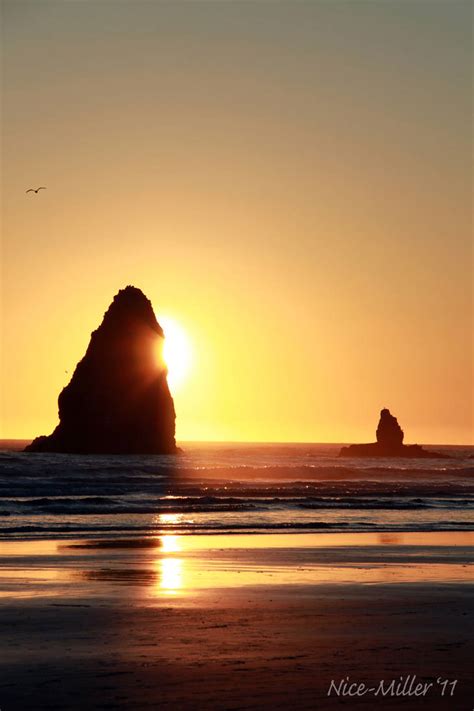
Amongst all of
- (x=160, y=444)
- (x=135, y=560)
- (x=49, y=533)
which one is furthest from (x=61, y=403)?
(x=135, y=560)

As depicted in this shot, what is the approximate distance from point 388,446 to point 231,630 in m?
181

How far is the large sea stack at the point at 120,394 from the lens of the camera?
481 feet

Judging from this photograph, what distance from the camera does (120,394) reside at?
492 ft

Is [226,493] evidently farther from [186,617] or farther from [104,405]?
[104,405]

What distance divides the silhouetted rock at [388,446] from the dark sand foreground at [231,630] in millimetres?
165243

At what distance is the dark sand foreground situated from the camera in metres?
11.1

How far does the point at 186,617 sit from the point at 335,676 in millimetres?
4896

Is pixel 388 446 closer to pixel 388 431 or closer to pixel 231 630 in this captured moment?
pixel 388 431
